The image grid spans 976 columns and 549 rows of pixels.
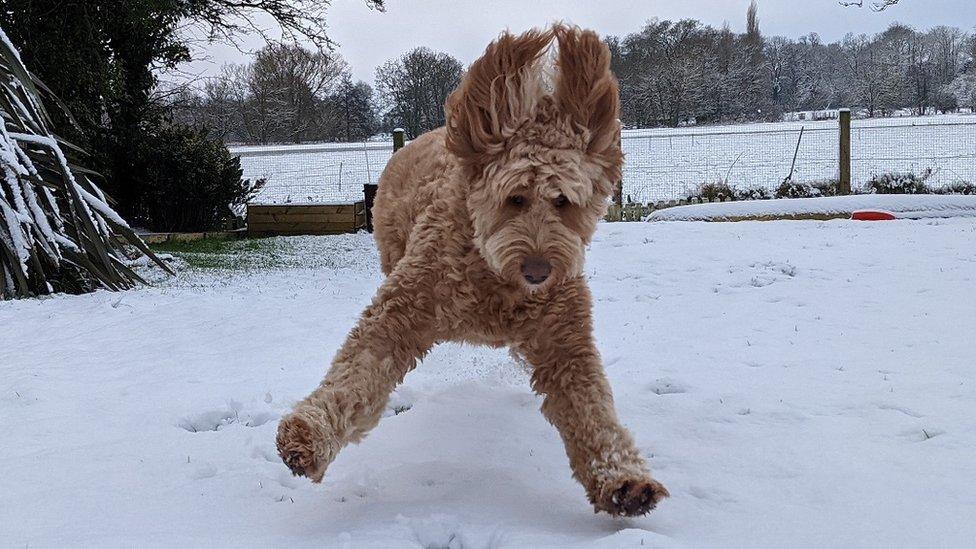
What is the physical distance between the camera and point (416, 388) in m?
4.07

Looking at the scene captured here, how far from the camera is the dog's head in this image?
257 cm

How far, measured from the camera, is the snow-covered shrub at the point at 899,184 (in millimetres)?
13094

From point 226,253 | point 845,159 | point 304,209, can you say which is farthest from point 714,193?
point 226,253

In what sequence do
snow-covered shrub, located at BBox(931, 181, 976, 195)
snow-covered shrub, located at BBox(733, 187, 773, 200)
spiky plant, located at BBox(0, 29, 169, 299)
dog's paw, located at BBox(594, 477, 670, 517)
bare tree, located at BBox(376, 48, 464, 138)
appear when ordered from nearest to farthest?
dog's paw, located at BBox(594, 477, 670, 517) < spiky plant, located at BBox(0, 29, 169, 299) < snow-covered shrub, located at BBox(931, 181, 976, 195) < snow-covered shrub, located at BBox(733, 187, 773, 200) < bare tree, located at BBox(376, 48, 464, 138)

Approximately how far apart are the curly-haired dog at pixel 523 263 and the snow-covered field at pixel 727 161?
1165 centimetres

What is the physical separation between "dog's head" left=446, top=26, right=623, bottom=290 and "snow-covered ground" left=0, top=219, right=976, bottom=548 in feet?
2.96

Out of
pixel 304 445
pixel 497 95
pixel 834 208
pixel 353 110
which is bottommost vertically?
pixel 304 445

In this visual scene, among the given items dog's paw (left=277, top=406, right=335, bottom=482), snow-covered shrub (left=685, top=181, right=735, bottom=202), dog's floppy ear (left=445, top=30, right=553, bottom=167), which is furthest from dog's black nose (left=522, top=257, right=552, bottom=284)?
snow-covered shrub (left=685, top=181, right=735, bottom=202)

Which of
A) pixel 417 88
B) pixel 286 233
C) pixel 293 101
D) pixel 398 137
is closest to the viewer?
pixel 286 233

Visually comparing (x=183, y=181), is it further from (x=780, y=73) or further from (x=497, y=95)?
(x=780, y=73)

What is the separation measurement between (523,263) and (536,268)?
48 millimetres

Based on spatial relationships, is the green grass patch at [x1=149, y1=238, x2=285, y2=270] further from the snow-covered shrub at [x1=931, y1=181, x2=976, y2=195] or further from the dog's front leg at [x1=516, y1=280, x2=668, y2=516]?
the snow-covered shrub at [x1=931, y1=181, x2=976, y2=195]

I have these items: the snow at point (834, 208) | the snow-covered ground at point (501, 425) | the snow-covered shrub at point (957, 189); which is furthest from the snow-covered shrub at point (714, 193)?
the snow-covered ground at point (501, 425)

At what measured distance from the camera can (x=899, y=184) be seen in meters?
13.3
